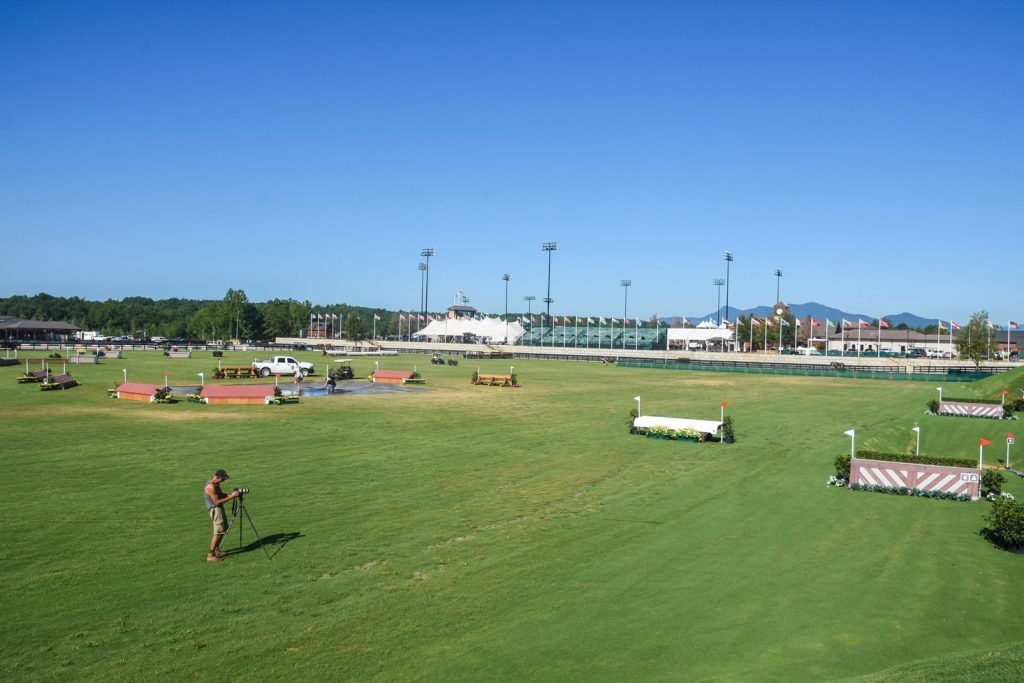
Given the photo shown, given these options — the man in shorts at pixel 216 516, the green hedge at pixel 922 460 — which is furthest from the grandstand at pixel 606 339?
the man in shorts at pixel 216 516

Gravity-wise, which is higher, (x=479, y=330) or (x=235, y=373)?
(x=479, y=330)

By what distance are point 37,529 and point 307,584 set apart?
6486 mm

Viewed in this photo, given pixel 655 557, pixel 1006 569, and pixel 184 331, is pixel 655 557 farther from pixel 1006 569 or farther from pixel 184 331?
pixel 184 331

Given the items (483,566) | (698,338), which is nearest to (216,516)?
(483,566)

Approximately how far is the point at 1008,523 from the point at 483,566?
10.8 m

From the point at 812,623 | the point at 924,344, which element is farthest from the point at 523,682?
the point at 924,344

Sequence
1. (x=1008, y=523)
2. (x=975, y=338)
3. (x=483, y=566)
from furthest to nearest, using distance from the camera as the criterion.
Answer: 1. (x=975, y=338)
2. (x=1008, y=523)
3. (x=483, y=566)

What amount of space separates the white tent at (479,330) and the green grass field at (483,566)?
4984 inches

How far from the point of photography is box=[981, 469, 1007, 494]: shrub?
66.0ft

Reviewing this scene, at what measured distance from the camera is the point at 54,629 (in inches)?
402

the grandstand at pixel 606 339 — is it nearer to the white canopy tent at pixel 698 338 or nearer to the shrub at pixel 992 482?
the white canopy tent at pixel 698 338

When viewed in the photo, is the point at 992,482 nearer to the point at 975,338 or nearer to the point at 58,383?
the point at 58,383

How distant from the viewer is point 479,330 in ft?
513

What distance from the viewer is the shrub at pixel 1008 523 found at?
15.2 metres
